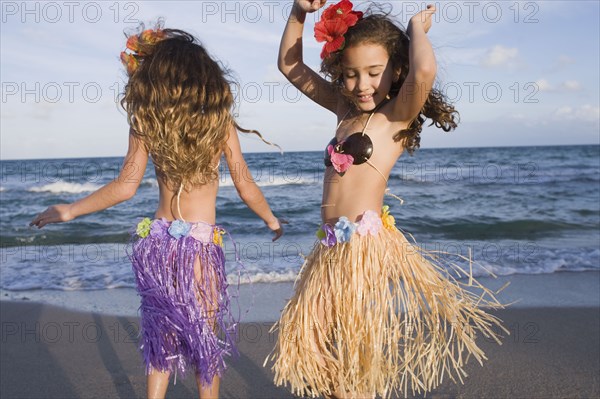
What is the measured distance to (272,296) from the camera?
4.90 m

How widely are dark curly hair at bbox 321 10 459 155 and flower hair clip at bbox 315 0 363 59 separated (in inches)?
1.6

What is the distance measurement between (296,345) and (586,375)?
189 centimetres

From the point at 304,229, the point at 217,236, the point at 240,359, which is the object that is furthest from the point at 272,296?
the point at 304,229

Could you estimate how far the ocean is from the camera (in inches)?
227

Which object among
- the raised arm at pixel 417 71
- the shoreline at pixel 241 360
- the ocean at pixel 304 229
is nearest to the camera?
the raised arm at pixel 417 71

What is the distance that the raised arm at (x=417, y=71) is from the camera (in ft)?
6.69

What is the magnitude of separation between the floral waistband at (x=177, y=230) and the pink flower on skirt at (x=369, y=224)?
64 centimetres

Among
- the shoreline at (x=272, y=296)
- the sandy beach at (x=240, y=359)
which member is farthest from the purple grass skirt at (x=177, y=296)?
the shoreline at (x=272, y=296)

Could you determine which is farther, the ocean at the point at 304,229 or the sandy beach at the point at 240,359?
the ocean at the point at 304,229

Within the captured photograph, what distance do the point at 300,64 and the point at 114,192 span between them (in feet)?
3.28

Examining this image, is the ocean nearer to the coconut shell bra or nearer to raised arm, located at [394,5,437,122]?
the coconut shell bra

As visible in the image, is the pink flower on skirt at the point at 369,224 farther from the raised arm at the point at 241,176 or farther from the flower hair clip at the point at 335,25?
the flower hair clip at the point at 335,25

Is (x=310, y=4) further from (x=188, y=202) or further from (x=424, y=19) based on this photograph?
(x=188, y=202)

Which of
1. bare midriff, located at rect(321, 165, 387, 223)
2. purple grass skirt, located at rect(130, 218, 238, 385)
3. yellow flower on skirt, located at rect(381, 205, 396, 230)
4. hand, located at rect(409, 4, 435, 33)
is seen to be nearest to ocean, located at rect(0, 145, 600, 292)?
purple grass skirt, located at rect(130, 218, 238, 385)
